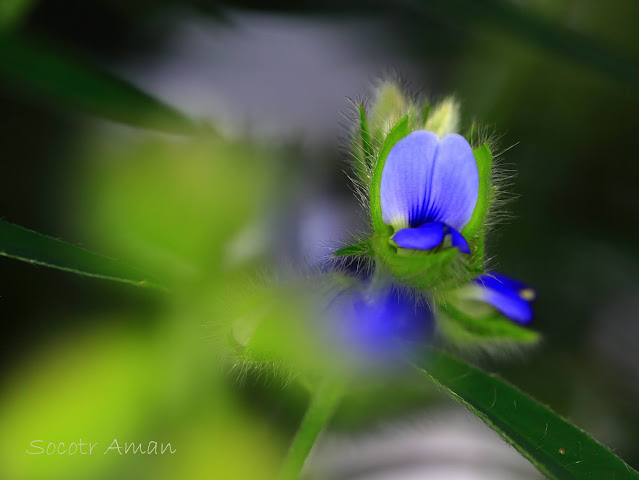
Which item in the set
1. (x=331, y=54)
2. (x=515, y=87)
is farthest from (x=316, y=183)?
(x=515, y=87)

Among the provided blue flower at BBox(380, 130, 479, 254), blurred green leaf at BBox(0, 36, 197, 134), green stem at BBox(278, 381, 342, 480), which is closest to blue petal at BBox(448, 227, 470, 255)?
blue flower at BBox(380, 130, 479, 254)

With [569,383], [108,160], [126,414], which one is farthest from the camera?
[569,383]

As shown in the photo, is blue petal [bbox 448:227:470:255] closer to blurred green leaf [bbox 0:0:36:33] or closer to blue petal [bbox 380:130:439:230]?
blue petal [bbox 380:130:439:230]

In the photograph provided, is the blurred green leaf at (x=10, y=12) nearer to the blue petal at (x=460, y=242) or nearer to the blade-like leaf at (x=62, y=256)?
the blade-like leaf at (x=62, y=256)

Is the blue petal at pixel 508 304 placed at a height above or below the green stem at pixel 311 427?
above

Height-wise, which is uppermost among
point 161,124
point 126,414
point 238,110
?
point 238,110

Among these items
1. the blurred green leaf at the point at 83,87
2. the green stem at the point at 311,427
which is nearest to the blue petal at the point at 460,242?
the green stem at the point at 311,427

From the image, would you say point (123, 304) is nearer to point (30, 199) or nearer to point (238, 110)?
point (30, 199)
